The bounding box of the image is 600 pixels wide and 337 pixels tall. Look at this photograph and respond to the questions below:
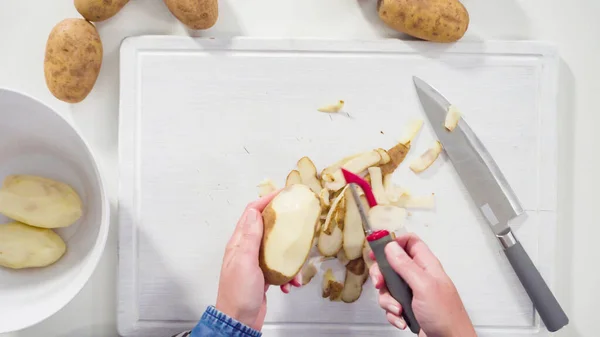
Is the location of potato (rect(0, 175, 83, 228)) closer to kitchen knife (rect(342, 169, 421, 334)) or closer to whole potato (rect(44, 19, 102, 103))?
whole potato (rect(44, 19, 102, 103))

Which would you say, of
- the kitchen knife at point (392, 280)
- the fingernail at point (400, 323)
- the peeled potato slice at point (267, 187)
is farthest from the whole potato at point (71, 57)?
the fingernail at point (400, 323)

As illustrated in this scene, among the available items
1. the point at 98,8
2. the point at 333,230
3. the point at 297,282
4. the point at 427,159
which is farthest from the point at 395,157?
the point at 98,8

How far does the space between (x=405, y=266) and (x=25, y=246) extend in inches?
24.5

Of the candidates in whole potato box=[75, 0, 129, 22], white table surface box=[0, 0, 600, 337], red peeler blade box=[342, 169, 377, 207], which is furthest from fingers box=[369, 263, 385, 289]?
whole potato box=[75, 0, 129, 22]

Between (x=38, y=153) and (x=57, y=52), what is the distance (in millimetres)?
185

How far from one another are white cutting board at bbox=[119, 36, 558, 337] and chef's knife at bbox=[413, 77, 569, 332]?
0.02 meters

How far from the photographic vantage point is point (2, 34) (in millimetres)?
978

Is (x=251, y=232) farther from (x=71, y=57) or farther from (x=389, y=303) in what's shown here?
(x=71, y=57)

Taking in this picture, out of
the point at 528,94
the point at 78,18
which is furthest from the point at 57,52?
the point at 528,94

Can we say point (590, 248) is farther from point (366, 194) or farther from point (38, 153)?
point (38, 153)

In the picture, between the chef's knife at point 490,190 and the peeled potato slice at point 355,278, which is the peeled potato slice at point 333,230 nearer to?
the peeled potato slice at point 355,278

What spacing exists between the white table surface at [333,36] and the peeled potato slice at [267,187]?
0.27 meters

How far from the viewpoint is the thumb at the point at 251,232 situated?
31.2 inches

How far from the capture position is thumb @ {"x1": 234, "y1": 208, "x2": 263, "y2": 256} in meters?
0.79
